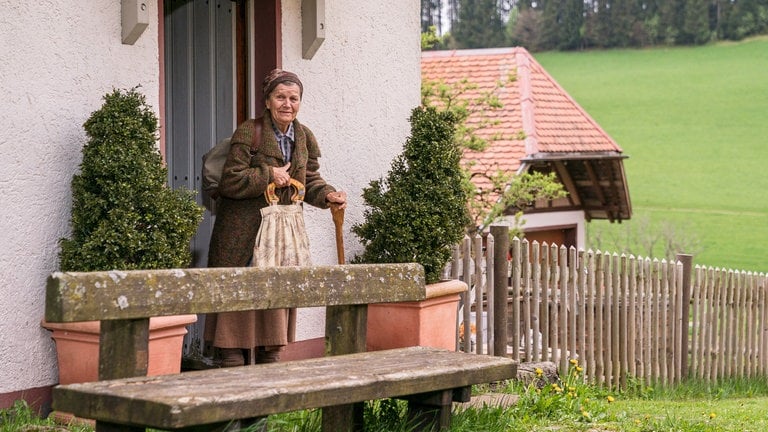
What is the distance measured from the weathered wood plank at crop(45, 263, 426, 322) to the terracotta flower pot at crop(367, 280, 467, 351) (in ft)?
7.86

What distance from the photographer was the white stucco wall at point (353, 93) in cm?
806

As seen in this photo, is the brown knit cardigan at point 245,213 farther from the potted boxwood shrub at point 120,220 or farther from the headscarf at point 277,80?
the potted boxwood shrub at point 120,220

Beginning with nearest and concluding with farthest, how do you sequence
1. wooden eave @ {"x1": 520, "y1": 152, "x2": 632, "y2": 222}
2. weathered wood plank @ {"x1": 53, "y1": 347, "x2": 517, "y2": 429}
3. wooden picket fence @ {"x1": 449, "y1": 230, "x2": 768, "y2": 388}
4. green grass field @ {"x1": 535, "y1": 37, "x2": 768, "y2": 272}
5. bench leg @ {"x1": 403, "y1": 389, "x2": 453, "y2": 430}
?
weathered wood plank @ {"x1": 53, "y1": 347, "x2": 517, "y2": 429} < bench leg @ {"x1": 403, "y1": 389, "x2": 453, "y2": 430} < wooden picket fence @ {"x1": 449, "y1": 230, "x2": 768, "y2": 388} < wooden eave @ {"x1": 520, "y1": 152, "x2": 632, "y2": 222} < green grass field @ {"x1": 535, "y1": 37, "x2": 768, "y2": 272}

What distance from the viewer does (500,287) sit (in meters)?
9.65

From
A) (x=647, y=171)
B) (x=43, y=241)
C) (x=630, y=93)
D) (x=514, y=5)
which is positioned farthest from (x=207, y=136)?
(x=514, y=5)

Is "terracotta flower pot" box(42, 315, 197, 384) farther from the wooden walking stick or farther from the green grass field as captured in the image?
the green grass field

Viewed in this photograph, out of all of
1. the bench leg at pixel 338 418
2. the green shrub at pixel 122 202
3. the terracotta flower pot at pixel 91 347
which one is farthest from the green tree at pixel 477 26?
the bench leg at pixel 338 418

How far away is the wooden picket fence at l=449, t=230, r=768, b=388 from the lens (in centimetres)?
981

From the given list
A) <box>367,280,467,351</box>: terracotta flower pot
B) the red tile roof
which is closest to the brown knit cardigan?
<box>367,280,467,351</box>: terracotta flower pot

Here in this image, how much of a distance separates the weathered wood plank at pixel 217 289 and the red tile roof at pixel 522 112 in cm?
1728

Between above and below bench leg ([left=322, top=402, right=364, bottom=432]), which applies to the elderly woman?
above

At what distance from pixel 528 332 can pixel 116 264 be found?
16.8 ft

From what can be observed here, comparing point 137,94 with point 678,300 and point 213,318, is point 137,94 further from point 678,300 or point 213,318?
point 678,300

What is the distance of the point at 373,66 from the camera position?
28.3ft
